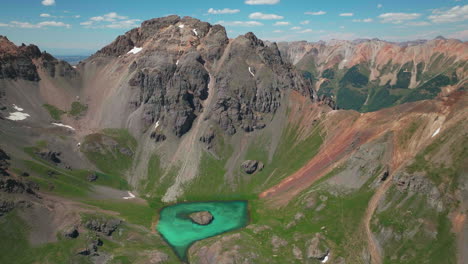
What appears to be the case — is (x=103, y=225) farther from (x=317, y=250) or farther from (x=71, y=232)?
(x=317, y=250)

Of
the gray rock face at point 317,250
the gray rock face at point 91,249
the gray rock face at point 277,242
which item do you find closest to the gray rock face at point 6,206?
the gray rock face at point 91,249

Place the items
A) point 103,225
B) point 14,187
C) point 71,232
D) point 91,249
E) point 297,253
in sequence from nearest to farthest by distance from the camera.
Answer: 1. point 91,249
2. point 71,232
3. point 297,253
4. point 14,187
5. point 103,225

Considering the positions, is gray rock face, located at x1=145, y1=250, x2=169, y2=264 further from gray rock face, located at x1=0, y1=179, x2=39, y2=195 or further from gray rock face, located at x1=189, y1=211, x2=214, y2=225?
gray rock face, located at x1=0, y1=179, x2=39, y2=195

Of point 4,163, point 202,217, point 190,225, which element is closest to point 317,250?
point 202,217

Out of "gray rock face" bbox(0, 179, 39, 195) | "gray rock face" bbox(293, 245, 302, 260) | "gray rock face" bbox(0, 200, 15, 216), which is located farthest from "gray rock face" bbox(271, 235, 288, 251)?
"gray rock face" bbox(0, 179, 39, 195)

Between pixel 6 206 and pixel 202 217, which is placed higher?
pixel 6 206

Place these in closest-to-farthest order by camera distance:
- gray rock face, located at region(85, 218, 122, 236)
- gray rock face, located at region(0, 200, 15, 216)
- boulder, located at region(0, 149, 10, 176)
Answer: gray rock face, located at region(0, 200, 15, 216)
gray rock face, located at region(85, 218, 122, 236)
boulder, located at region(0, 149, 10, 176)
